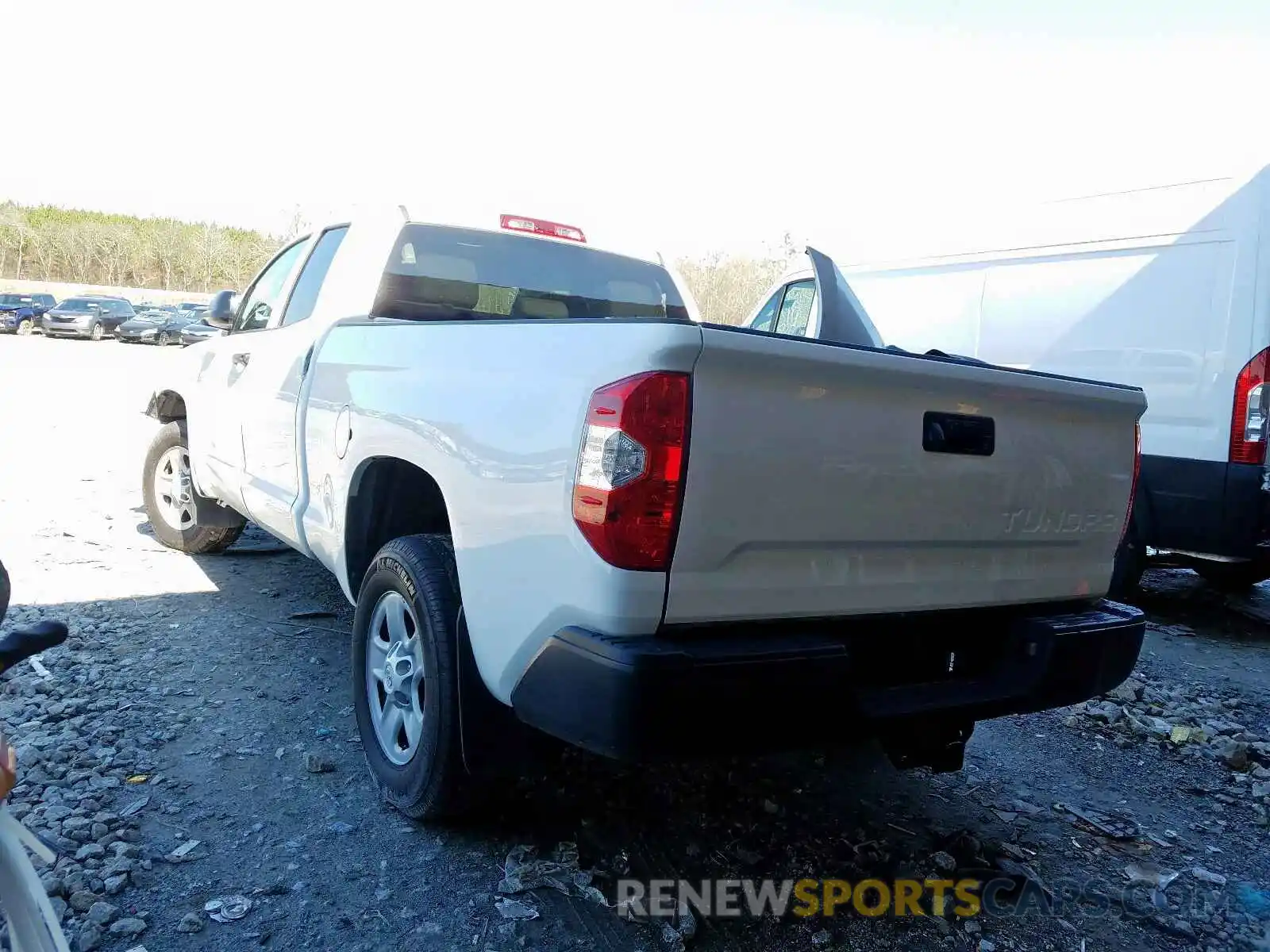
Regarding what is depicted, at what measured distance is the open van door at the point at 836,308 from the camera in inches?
149

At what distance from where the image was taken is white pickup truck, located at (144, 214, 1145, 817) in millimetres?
2004

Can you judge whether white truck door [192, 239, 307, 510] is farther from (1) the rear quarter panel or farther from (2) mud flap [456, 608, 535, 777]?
(2) mud flap [456, 608, 535, 777]

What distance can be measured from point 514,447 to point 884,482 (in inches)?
36.5

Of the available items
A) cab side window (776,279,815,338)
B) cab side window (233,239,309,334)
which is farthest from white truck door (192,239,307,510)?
cab side window (776,279,815,338)

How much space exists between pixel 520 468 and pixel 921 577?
3.61ft

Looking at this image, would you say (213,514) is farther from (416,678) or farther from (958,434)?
(958,434)

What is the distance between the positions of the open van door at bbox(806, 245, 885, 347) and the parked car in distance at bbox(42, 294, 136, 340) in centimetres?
3544

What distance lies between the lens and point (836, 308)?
12.5ft

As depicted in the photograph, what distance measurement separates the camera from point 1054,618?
8.87ft

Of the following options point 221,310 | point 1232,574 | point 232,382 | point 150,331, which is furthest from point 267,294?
point 150,331

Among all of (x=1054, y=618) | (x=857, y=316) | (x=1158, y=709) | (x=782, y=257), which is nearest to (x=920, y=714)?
(x=1054, y=618)

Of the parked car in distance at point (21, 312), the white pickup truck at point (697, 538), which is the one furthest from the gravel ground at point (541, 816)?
the parked car in distance at point (21, 312)

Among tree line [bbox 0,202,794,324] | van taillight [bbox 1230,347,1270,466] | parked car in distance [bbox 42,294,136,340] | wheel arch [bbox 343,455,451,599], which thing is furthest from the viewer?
tree line [bbox 0,202,794,324]

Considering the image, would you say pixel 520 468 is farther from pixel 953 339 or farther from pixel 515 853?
pixel 953 339
